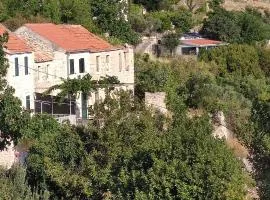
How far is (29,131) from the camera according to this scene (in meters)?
27.5

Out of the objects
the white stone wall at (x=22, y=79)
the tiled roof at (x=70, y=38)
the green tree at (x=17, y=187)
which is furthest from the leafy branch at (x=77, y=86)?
the green tree at (x=17, y=187)

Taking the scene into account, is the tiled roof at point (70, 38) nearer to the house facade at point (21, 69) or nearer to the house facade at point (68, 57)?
the house facade at point (68, 57)

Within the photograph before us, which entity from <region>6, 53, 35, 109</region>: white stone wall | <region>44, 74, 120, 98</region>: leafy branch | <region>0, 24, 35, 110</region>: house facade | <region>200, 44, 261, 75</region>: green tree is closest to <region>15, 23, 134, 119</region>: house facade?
<region>44, 74, 120, 98</region>: leafy branch

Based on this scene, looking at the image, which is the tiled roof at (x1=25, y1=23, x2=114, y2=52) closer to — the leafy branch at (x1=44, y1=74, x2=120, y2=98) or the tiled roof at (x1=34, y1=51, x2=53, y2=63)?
the tiled roof at (x1=34, y1=51, x2=53, y2=63)

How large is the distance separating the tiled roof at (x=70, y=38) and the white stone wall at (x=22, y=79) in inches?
115

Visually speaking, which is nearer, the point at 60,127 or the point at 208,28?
the point at 60,127

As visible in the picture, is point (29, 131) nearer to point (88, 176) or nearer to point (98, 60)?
point (88, 176)

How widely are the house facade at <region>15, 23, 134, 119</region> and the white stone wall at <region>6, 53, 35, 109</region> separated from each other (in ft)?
1.99

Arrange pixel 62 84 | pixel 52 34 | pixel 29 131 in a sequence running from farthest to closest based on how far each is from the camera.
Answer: pixel 52 34 → pixel 62 84 → pixel 29 131

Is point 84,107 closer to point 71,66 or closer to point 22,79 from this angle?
point 71,66

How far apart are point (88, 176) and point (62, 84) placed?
393 inches

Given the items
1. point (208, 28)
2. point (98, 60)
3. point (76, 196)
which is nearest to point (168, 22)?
point (208, 28)

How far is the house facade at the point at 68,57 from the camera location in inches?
1367

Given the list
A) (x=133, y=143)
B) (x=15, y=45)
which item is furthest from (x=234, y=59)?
(x=133, y=143)
